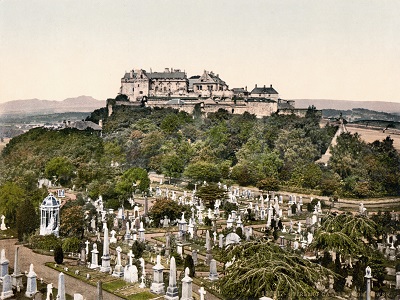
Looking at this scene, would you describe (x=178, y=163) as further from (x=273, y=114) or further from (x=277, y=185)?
(x=273, y=114)

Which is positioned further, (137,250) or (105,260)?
(137,250)

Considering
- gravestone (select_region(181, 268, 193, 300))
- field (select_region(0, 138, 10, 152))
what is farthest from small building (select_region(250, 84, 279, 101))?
gravestone (select_region(181, 268, 193, 300))

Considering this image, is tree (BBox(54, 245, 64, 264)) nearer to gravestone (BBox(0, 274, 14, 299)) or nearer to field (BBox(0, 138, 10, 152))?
gravestone (BBox(0, 274, 14, 299))

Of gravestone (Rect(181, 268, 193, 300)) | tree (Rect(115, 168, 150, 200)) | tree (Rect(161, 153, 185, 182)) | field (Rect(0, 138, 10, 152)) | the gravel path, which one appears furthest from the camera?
tree (Rect(161, 153, 185, 182))

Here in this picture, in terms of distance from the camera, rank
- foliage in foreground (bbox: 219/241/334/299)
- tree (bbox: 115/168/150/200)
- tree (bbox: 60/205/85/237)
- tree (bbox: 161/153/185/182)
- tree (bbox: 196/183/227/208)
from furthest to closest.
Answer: tree (bbox: 161/153/185/182) < tree (bbox: 115/168/150/200) < tree (bbox: 196/183/227/208) < tree (bbox: 60/205/85/237) < foliage in foreground (bbox: 219/241/334/299)

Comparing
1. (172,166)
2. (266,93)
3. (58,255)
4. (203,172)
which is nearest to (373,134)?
(203,172)

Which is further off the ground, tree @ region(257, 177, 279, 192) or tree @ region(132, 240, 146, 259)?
tree @ region(257, 177, 279, 192)

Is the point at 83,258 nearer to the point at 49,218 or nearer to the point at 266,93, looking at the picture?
the point at 49,218
